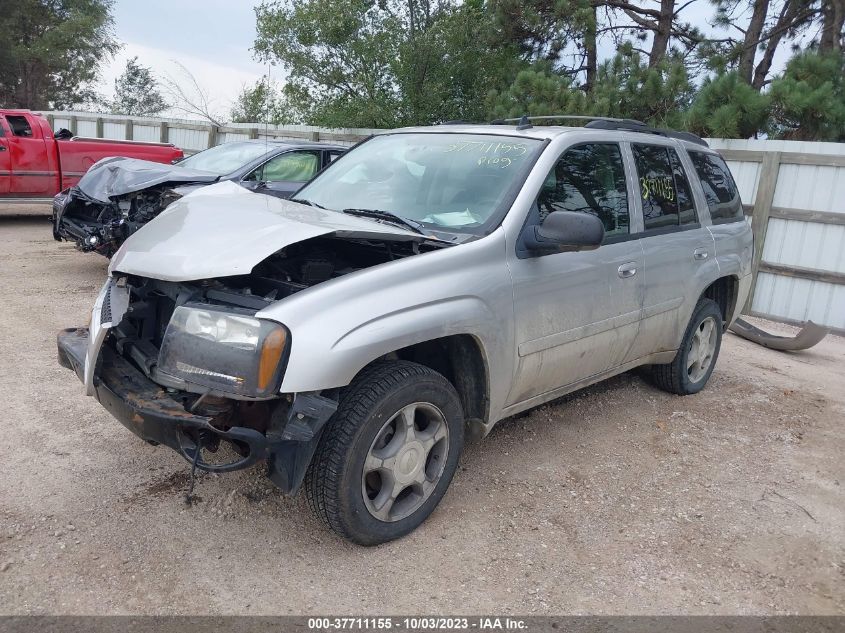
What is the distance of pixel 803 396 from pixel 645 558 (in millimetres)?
3476

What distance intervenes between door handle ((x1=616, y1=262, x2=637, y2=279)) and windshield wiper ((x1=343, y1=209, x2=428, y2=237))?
130 cm

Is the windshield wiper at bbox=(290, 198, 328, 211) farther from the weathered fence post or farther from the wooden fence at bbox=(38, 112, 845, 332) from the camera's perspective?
the wooden fence at bbox=(38, 112, 845, 332)

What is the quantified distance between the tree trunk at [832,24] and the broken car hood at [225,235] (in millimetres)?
10165

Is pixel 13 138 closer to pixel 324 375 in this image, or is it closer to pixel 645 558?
pixel 324 375

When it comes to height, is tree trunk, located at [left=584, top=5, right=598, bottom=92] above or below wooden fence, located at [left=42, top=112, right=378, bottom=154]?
above

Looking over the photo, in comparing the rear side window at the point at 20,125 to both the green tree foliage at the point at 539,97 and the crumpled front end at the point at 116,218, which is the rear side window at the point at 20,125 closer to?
the crumpled front end at the point at 116,218

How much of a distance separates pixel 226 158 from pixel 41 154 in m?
4.59

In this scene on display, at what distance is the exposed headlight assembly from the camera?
271 cm

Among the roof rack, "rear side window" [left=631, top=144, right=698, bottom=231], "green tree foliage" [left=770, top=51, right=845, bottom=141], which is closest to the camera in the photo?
the roof rack

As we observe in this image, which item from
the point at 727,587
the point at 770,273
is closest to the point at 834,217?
the point at 770,273

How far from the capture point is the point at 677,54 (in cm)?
1216

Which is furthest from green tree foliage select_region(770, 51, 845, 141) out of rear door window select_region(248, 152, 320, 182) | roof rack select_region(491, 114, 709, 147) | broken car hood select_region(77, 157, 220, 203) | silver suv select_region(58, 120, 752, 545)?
broken car hood select_region(77, 157, 220, 203)

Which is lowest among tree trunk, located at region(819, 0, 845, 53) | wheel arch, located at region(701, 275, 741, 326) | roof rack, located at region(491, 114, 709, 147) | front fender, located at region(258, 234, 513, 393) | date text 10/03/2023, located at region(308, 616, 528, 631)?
date text 10/03/2023, located at region(308, 616, 528, 631)

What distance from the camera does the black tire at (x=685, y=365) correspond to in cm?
525
